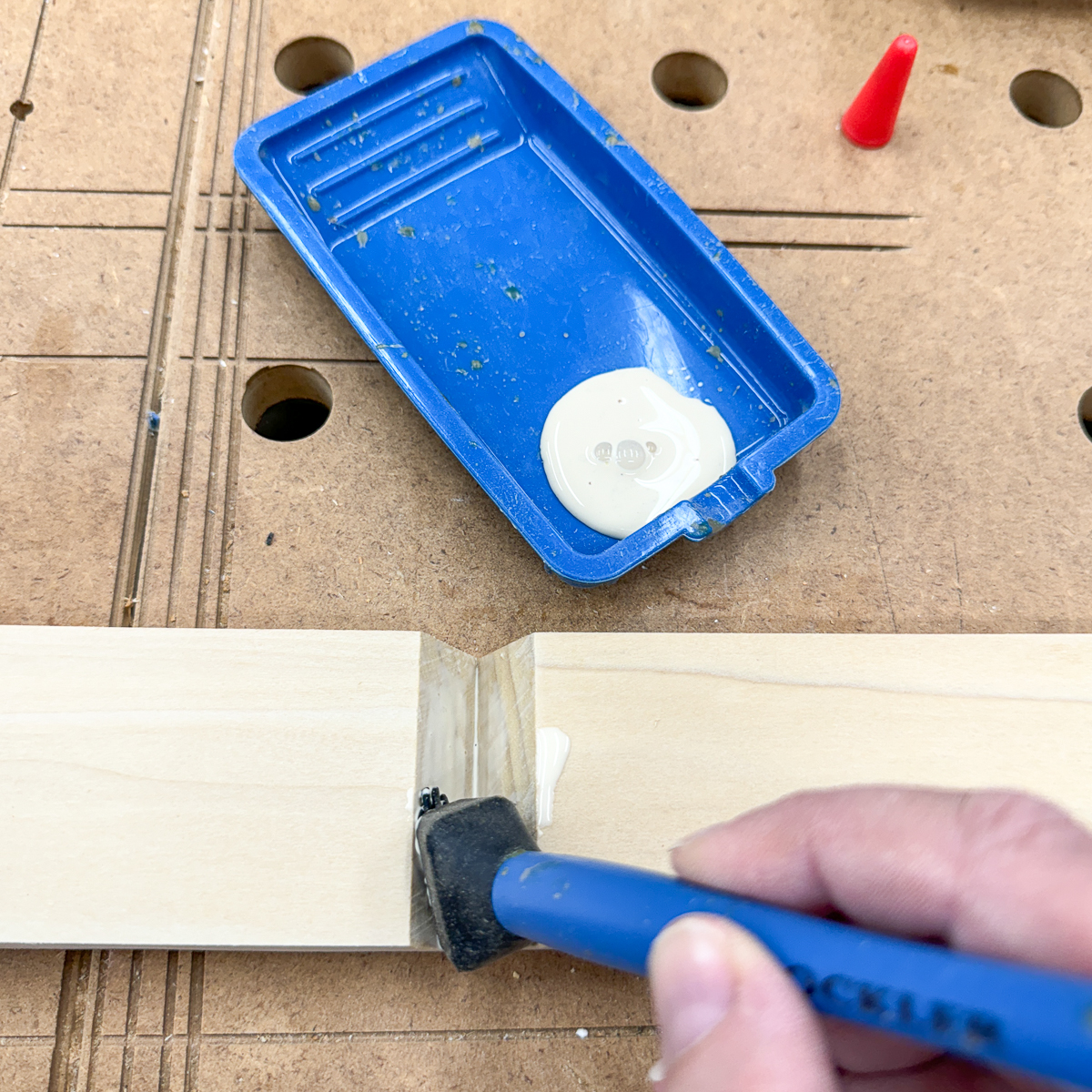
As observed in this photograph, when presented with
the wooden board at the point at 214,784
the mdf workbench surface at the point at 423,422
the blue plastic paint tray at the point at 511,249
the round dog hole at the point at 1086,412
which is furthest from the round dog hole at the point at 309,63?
the round dog hole at the point at 1086,412

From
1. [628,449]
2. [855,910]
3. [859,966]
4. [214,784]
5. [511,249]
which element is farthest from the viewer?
[511,249]

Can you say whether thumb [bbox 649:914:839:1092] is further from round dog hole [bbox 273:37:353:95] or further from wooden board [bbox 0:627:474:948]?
round dog hole [bbox 273:37:353:95]

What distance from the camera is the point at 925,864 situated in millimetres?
515

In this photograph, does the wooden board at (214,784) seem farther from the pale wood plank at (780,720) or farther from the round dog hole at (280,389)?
the round dog hole at (280,389)

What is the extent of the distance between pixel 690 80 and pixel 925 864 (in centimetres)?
114

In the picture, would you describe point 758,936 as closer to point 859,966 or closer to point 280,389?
point 859,966

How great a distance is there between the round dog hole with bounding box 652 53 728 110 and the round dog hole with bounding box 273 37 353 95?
1.47ft

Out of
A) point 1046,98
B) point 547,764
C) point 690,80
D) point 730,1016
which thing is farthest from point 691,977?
point 1046,98

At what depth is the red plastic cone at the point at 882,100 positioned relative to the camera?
102 cm

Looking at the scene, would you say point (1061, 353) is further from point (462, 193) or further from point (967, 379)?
point (462, 193)

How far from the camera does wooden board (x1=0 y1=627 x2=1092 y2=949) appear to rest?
687mm

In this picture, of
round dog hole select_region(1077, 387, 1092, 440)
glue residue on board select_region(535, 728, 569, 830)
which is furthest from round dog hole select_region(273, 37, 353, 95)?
round dog hole select_region(1077, 387, 1092, 440)

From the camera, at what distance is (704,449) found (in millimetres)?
953

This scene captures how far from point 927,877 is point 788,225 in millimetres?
854
